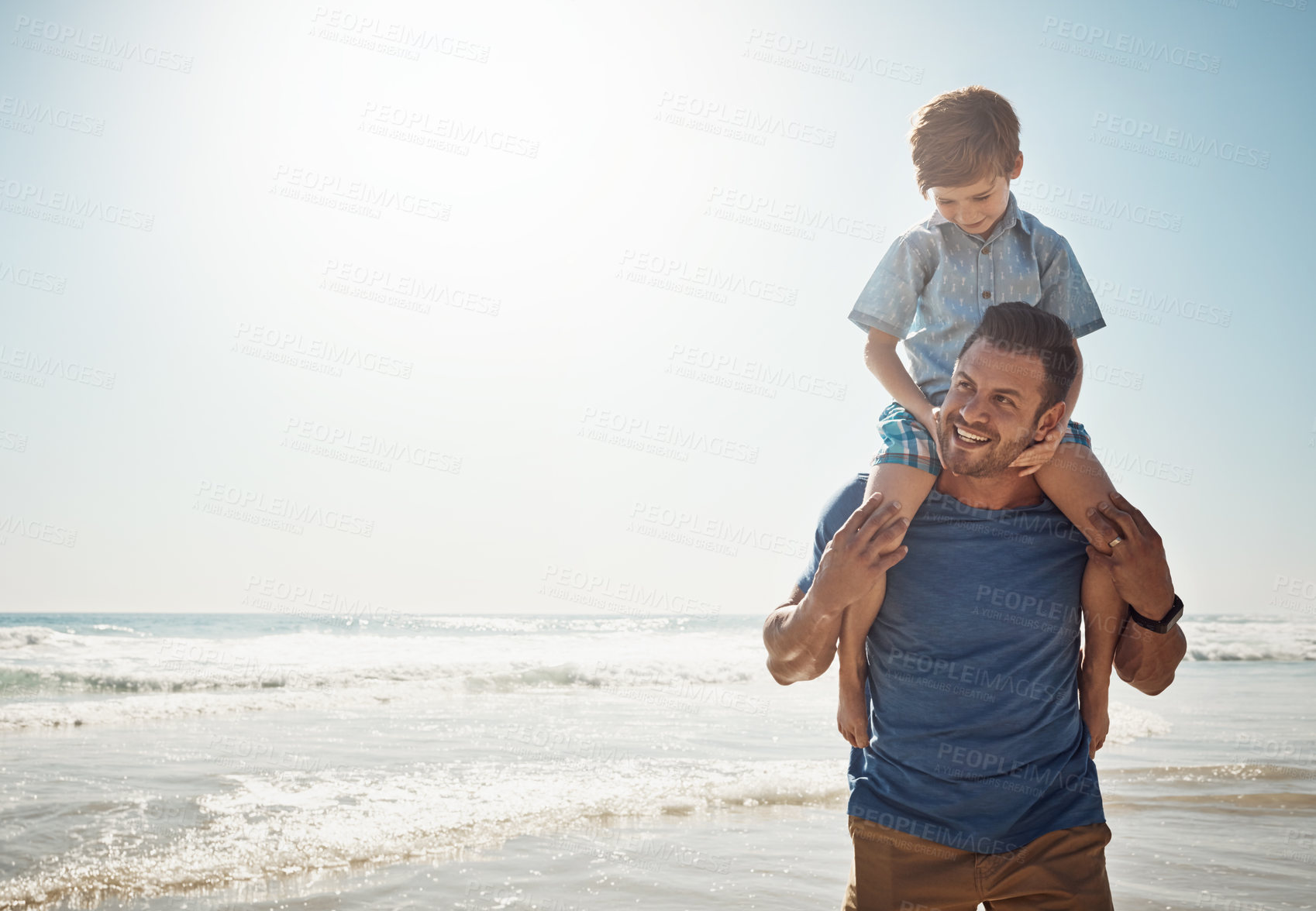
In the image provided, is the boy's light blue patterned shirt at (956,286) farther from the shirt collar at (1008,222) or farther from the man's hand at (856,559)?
the man's hand at (856,559)

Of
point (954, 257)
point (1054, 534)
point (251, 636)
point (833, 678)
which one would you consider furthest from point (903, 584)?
point (251, 636)

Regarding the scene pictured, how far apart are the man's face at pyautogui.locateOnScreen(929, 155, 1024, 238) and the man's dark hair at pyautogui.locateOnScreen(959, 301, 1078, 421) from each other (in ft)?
1.77

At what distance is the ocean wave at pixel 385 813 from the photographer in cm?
537

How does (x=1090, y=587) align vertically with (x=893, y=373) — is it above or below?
below

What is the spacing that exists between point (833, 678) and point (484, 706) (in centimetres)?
654

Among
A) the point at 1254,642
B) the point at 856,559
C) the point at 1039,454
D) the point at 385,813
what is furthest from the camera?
the point at 1254,642

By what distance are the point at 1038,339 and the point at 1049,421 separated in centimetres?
19

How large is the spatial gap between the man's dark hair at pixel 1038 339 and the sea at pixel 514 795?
152 inches

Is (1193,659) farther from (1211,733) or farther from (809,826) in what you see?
(809,826)

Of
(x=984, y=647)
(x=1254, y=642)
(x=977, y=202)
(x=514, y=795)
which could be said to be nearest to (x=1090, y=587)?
(x=984, y=647)

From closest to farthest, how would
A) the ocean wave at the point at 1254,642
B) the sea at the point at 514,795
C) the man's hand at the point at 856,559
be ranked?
the man's hand at the point at 856,559 → the sea at the point at 514,795 → the ocean wave at the point at 1254,642

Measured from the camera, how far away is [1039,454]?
2.02 m

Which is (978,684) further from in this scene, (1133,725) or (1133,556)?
(1133,725)

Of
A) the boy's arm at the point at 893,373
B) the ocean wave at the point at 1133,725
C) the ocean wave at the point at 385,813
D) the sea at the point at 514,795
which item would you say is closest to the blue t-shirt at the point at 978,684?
the boy's arm at the point at 893,373
